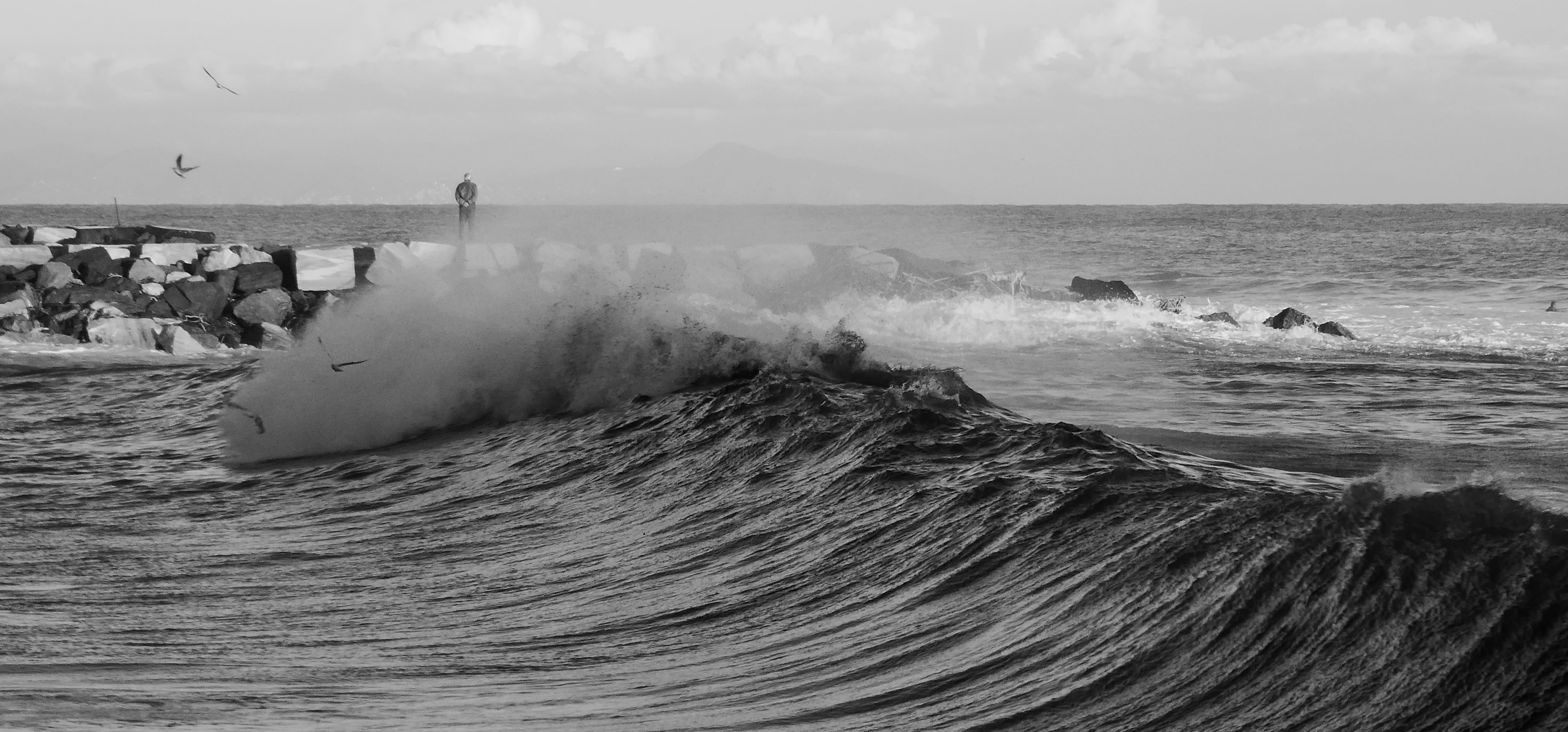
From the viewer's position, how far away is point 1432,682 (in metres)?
4.18

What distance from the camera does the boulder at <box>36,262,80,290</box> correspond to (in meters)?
21.4

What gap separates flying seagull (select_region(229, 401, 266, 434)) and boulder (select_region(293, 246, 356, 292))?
11.6m

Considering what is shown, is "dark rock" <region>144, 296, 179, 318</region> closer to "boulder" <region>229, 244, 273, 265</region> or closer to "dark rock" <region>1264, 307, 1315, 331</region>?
"boulder" <region>229, 244, 273, 265</region>

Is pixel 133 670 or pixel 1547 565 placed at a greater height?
pixel 1547 565

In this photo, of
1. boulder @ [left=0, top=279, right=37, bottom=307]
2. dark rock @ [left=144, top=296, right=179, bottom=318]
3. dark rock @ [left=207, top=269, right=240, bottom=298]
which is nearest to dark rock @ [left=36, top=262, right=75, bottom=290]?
boulder @ [left=0, top=279, right=37, bottom=307]

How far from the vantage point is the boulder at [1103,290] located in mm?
25750

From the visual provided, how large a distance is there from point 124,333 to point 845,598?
53.6 feet

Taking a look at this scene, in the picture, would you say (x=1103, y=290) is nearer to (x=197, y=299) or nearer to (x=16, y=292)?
(x=197, y=299)

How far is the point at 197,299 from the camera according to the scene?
2092 cm

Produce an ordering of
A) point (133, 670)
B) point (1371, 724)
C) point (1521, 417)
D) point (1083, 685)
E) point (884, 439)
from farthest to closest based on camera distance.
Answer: point (1521, 417)
point (884, 439)
point (133, 670)
point (1083, 685)
point (1371, 724)

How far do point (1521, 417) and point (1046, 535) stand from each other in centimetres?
763

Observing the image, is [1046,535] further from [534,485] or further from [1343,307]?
[1343,307]

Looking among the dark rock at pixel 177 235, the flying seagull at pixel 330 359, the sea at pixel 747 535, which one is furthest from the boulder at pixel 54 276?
the flying seagull at pixel 330 359

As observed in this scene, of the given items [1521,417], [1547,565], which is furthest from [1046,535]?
[1521,417]
